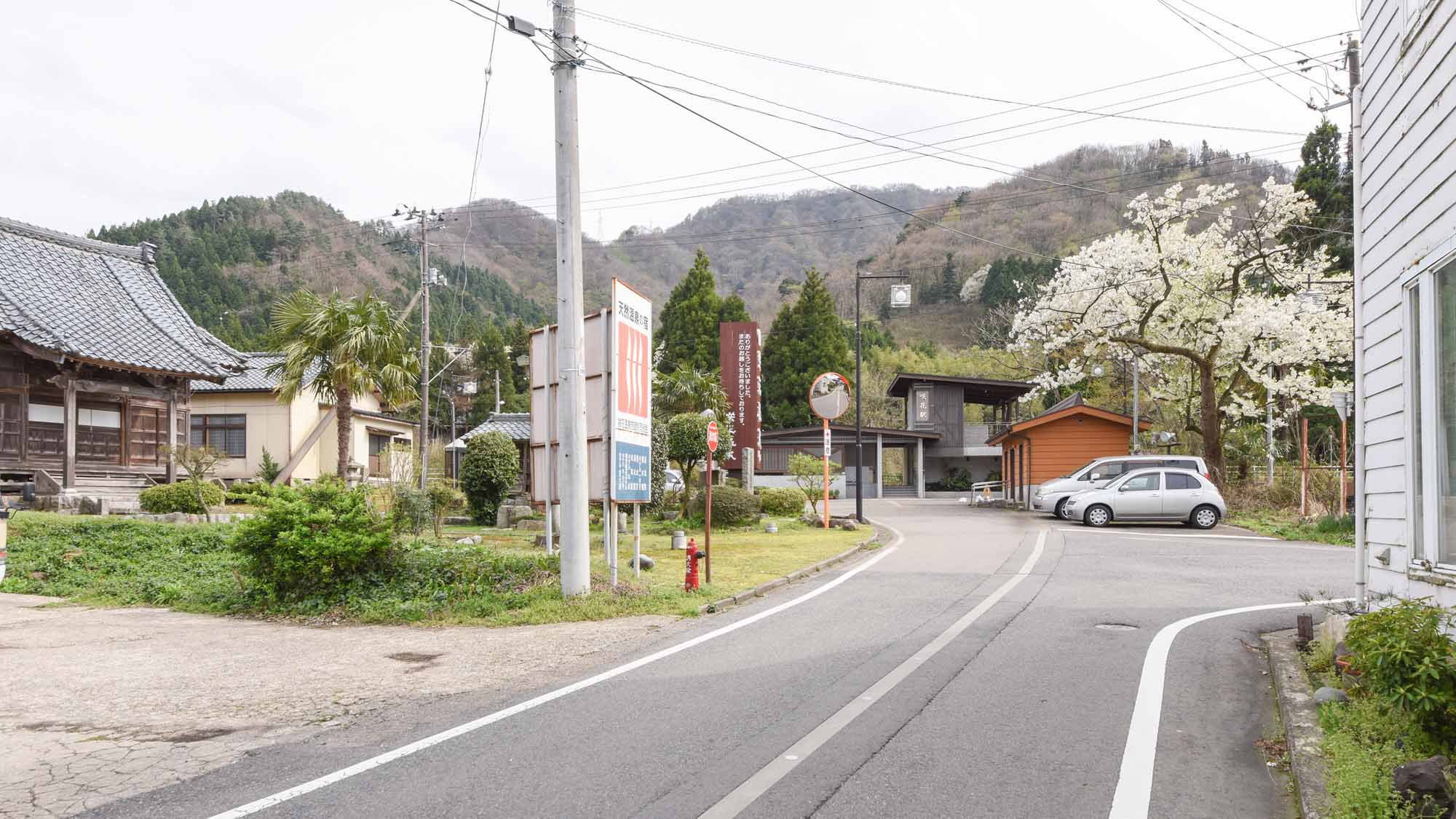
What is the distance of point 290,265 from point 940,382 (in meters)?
48.2

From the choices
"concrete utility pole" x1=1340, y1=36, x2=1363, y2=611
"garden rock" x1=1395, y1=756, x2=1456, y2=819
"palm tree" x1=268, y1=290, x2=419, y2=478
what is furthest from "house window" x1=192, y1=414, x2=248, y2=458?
"garden rock" x1=1395, y1=756, x2=1456, y2=819

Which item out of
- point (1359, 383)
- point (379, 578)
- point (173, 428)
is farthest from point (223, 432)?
point (1359, 383)

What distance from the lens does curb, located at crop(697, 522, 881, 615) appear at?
10.6 metres

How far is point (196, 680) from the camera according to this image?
24.2 ft

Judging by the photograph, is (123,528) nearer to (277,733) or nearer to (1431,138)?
(277,733)

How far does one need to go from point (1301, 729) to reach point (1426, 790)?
1.70 meters

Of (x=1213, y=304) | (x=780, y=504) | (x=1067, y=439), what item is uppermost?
(x=1213, y=304)

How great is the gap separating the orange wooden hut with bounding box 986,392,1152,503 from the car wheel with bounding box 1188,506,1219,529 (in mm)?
9175

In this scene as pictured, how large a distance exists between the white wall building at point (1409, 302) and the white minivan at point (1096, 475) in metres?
18.8

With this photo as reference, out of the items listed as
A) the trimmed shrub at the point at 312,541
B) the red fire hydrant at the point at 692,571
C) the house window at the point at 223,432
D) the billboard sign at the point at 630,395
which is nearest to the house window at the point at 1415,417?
the red fire hydrant at the point at 692,571

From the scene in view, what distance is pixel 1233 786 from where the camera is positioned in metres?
4.85

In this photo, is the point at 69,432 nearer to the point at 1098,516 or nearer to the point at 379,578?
the point at 379,578

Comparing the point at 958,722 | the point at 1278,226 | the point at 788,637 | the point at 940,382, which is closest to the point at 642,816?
the point at 958,722

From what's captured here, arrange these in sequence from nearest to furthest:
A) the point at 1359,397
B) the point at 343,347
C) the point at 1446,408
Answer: the point at 1446,408
the point at 1359,397
the point at 343,347
